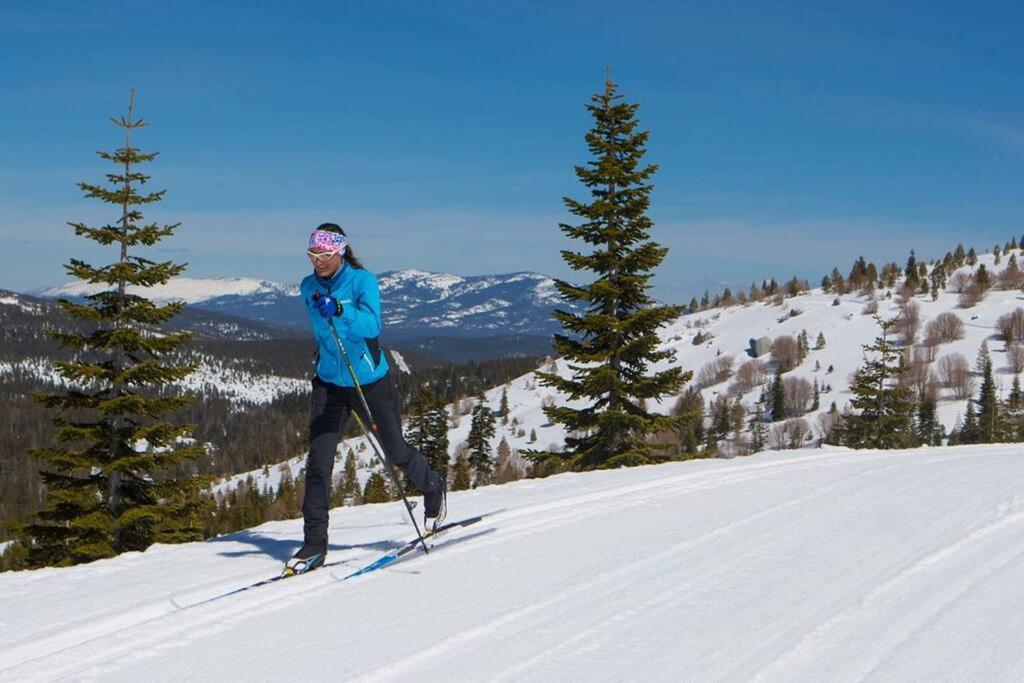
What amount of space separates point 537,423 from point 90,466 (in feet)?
344

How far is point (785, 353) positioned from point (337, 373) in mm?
115554

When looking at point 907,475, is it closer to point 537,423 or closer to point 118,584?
point 118,584

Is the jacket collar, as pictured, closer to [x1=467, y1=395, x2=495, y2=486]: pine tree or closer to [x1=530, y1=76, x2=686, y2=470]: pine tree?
[x1=530, y1=76, x2=686, y2=470]: pine tree

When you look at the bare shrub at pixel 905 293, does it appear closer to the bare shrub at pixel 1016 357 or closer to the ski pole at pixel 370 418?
the bare shrub at pixel 1016 357

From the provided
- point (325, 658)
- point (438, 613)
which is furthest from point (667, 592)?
point (325, 658)

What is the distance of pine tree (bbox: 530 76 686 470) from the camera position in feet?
67.5

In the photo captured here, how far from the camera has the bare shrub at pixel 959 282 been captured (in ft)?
398

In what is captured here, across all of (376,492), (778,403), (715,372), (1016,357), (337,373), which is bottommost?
(376,492)

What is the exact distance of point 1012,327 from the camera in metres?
99.0

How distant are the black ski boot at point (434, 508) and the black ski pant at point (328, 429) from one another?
0.59 meters

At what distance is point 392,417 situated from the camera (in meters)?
5.86

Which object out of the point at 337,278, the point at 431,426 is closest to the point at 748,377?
the point at 431,426

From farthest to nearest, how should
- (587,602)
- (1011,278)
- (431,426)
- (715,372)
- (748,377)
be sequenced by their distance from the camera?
(715,372)
(1011,278)
(748,377)
(431,426)
(587,602)

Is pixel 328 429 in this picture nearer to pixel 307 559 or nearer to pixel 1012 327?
pixel 307 559
